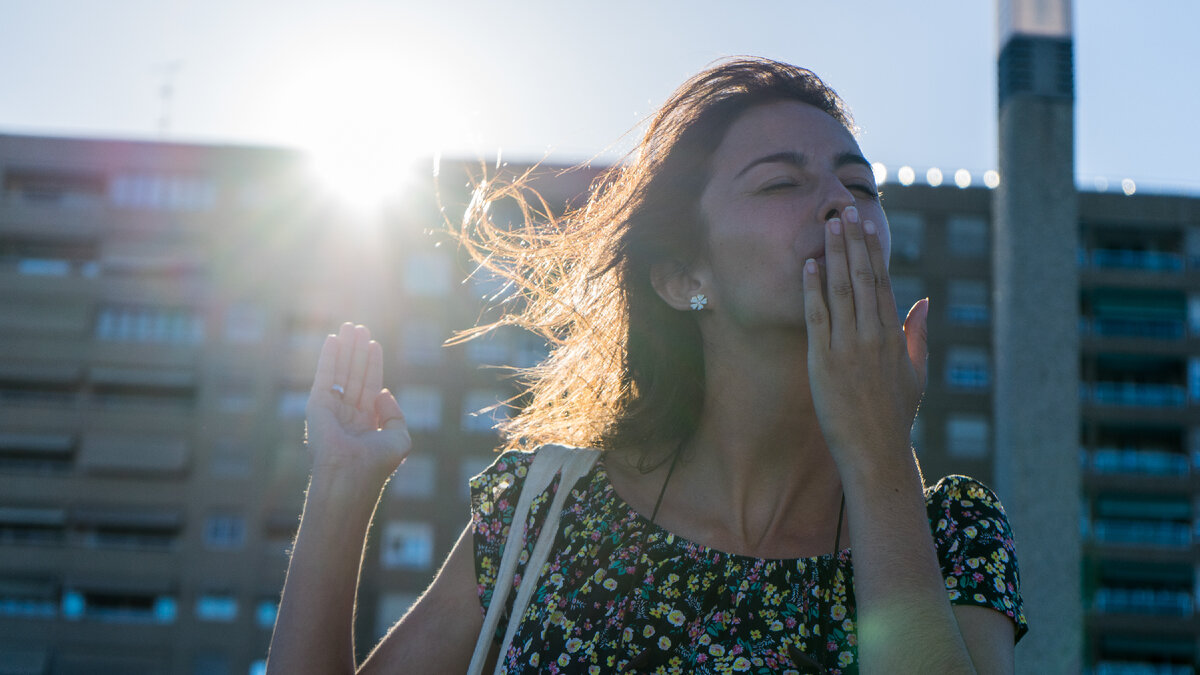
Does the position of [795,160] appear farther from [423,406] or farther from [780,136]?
[423,406]

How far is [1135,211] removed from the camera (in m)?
44.9

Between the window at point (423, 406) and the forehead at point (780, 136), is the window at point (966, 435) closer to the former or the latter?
the window at point (423, 406)

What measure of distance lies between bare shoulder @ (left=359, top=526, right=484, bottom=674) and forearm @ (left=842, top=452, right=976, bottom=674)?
0.88m

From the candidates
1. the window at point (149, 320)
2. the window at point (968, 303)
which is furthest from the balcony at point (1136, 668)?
the window at point (149, 320)

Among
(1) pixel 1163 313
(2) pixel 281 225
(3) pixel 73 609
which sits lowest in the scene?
(3) pixel 73 609

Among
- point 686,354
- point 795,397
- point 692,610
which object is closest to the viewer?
point 692,610

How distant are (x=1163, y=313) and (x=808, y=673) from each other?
163ft

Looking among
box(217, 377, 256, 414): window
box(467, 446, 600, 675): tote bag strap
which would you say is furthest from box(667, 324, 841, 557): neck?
box(217, 377, 256, 414): window

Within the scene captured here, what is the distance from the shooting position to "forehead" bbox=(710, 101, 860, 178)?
2297 millimetres

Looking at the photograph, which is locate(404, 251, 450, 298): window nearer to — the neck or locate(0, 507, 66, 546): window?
locate(0, 507, 66, 546): window

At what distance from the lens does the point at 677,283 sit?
248cm

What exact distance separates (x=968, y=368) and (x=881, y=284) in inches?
1707

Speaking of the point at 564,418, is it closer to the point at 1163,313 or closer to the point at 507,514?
the point at 507,514

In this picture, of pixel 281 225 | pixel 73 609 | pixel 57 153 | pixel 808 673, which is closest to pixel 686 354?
pixel 808 673
